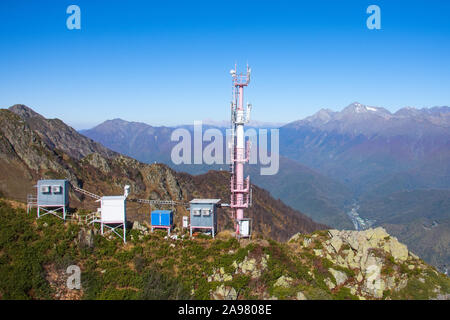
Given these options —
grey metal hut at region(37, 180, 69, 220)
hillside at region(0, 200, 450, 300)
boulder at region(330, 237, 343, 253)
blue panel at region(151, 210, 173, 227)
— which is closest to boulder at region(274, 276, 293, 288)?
hillside at region(0, 200, 450, 300)

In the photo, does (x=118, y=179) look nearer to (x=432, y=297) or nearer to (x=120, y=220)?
(x=120, y=220)

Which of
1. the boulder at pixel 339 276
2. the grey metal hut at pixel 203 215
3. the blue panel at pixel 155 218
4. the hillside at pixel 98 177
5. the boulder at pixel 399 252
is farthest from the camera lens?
the hillside at pixel 98 177

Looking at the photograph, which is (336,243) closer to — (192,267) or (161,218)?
(192,267)

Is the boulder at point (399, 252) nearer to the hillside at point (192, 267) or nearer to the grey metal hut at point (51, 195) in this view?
the hillside at point (192, 267)

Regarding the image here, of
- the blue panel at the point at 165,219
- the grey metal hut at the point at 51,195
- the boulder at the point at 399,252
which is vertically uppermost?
the grey metal hut at the point at 51,195

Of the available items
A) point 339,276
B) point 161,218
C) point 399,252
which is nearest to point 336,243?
point 339,276

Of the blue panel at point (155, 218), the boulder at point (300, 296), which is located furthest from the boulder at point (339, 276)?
the blue panel at point (155, 218)
